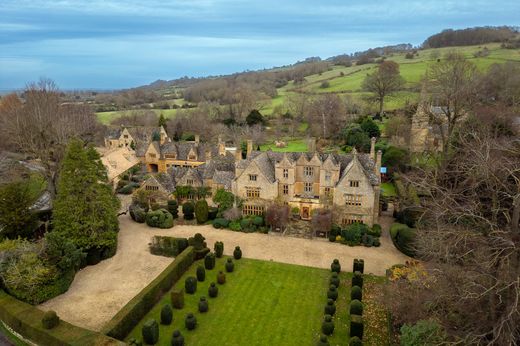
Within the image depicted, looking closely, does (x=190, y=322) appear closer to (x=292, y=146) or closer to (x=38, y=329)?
(x=38, y=329)

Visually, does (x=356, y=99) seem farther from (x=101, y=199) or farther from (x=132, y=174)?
(x=101, y=199)

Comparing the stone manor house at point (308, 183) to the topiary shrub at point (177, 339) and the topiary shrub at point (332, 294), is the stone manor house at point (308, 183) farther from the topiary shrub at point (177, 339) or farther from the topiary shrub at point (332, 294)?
the topiary shrub at point (177, 339)

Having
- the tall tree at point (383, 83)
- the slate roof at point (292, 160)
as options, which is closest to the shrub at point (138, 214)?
the slate roof at point (292, 160)

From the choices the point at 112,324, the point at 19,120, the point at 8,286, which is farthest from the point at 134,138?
the point at 112,324

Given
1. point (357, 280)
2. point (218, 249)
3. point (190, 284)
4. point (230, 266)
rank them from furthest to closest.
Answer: point (218, 249), point (230, 266), point (357, 280), point (190, 284)

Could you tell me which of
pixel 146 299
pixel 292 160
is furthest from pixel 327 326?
pixel 292 160

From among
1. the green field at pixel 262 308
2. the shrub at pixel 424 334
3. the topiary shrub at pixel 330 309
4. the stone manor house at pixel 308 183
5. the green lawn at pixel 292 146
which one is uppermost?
the stone manor house at pixel 308 183

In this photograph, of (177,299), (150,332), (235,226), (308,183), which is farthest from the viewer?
(308,183)
